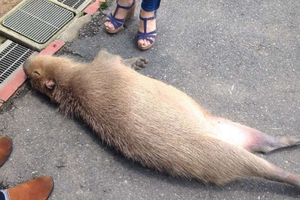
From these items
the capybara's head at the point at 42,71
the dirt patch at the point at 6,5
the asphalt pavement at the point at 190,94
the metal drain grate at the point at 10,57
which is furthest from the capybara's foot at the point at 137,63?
the dirt patch at the point at 6,5

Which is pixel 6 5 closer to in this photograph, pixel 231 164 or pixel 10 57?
pixel 10 57

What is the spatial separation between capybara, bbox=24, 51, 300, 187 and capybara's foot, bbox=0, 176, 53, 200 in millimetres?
627

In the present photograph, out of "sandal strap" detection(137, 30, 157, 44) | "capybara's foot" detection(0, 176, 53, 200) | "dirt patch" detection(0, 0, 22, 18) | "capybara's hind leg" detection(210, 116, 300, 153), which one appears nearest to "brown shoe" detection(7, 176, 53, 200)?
"capybara's foot" detection(0, 176, 53, 200)

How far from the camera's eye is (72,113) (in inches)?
139

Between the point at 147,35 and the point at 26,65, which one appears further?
the point at 147,35

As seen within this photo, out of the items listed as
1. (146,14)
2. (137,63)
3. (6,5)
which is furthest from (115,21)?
(6,5)

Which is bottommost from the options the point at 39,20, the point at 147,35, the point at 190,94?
the point at 190,94

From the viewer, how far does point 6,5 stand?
14.7ft

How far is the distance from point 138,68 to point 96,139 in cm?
93

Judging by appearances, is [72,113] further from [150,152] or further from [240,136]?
[240,136]

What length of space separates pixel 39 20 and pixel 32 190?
6.96 feet

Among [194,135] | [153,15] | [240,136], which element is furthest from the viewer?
[153,15]

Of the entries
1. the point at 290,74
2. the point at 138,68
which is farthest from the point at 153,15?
the point at 290,74

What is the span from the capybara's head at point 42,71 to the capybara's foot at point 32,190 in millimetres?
901
